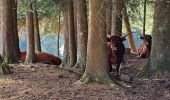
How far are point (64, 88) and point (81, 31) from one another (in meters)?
5.17

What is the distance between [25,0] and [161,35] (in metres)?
7.84

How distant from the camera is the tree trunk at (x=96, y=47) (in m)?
12.4

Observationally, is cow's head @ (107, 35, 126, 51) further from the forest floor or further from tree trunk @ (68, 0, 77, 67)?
tree trunk @ (68, 0, 77, 67)

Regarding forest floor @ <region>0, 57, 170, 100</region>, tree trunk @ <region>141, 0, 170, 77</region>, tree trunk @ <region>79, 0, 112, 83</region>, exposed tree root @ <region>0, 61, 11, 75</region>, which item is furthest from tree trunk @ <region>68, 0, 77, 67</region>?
tree trunk @ <region>79, 0, 112, 83</region>

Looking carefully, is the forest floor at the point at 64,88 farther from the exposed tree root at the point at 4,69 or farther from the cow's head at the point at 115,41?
the cow's head at the point at 115,41

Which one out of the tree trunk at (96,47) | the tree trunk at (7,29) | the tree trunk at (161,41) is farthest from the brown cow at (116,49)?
the tree trunk at (7,29)

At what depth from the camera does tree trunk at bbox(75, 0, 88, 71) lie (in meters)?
16.6

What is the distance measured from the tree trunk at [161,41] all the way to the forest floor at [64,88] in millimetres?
475

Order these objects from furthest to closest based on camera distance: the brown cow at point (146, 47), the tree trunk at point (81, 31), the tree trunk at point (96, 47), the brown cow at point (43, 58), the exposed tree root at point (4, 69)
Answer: the brown cow at point (146, 47)
the brown cow at point (43, 58)
the tree trunk at point (81, 31)
the exposed tree root at point (4, 69)
the tree trunk at point (96, 47)

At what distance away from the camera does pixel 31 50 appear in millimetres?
20875

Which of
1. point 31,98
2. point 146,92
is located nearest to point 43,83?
point 31,98

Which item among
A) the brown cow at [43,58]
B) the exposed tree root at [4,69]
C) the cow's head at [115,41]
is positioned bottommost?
the brown cow at [43,58]

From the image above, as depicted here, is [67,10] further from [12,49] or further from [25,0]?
[12,49]

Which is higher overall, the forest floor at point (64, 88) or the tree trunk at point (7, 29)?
the tree trunk at point (7, 29)
